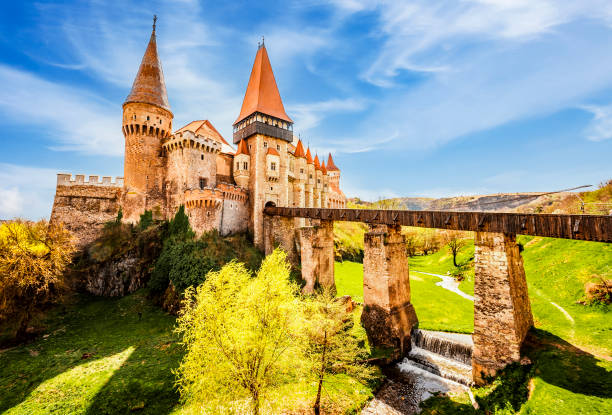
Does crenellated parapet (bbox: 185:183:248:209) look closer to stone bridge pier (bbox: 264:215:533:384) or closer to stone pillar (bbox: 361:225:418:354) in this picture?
stone bridge pier (bbox: 264:215:533:384)

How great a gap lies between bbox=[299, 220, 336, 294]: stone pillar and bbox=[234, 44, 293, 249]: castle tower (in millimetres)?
7815

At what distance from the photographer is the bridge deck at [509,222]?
883 cm

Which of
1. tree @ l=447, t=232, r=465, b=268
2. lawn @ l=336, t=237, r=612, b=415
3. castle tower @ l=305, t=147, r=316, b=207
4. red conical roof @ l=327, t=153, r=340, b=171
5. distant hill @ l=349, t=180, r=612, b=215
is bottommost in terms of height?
lawn @ l=336, t=237, r=612, b=415

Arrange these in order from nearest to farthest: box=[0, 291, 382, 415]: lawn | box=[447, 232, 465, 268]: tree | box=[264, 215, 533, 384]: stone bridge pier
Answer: box=[264, 215, 533, 384]: stone bridge pier < box=[0, 291, 382, 415]: lawn < box=[447, 232, 465, 268]: tree

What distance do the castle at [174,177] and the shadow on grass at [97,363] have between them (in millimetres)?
9038

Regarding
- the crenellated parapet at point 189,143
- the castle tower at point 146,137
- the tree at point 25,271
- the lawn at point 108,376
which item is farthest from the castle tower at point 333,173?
the tree at point 25,271

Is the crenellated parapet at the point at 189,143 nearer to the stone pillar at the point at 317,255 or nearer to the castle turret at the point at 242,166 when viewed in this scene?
the castle turret at the point at 242,166

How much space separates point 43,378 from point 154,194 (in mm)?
17897

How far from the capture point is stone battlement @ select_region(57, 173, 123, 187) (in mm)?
25219

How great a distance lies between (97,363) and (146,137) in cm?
2124

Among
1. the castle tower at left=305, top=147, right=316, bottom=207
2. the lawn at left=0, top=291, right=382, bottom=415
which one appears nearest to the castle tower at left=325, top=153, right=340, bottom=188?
the castle tower at left=305, top=147, right=316, bottom=207

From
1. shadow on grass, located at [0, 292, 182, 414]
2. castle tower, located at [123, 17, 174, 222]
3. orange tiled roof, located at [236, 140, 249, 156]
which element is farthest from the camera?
orange tiled roof, located at [236, 140, 249, 156]

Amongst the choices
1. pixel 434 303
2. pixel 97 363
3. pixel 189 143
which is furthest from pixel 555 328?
pixel 189 143

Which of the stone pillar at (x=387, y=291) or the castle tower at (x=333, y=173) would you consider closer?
the stone pillar at (x=387, y=291)
